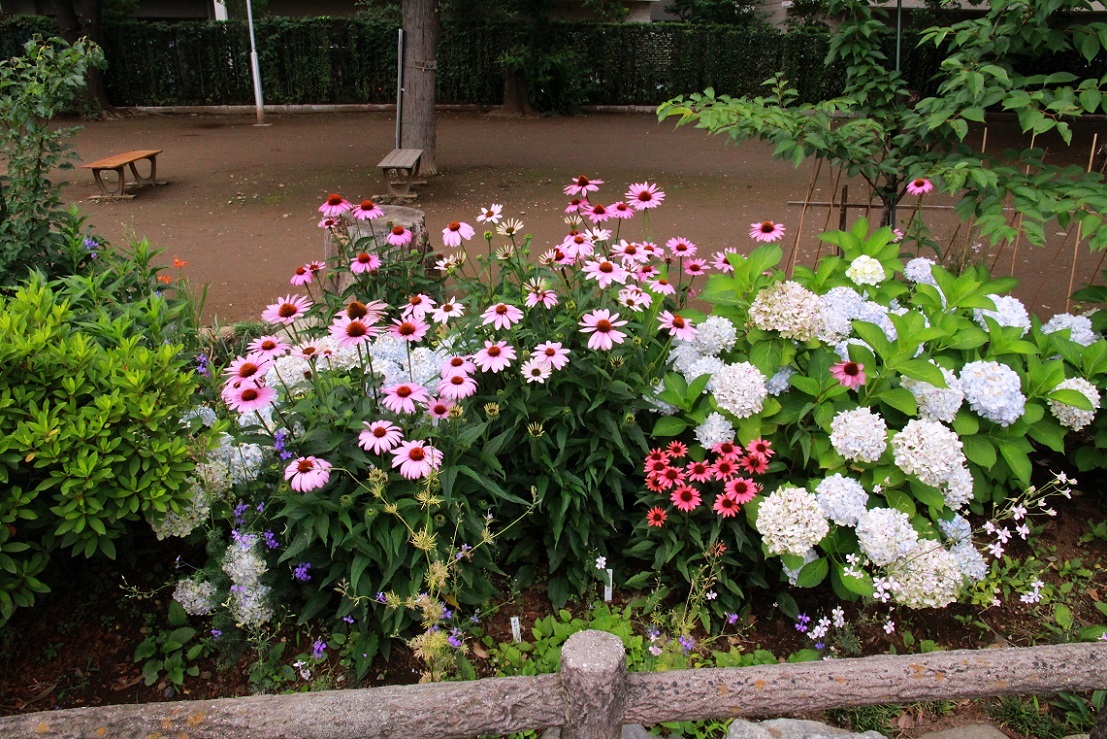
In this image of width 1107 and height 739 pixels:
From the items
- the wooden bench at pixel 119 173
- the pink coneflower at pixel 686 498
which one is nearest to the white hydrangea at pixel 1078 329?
the pink coneflower at pixel 686 498

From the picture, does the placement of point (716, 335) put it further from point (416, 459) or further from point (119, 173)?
point (119, 173)

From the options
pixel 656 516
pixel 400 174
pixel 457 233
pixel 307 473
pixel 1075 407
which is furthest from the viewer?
pixel 400 174

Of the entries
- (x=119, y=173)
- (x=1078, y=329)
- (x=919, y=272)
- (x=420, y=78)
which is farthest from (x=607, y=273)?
(x=119, y=173)

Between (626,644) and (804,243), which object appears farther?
(804,243)

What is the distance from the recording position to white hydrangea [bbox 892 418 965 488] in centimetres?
262

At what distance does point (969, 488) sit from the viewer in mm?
2736

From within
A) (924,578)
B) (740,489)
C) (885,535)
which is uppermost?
(740,489)

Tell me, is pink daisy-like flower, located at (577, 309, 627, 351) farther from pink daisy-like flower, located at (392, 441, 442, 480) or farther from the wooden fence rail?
the wooden fence rail

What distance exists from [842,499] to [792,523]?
20 cm

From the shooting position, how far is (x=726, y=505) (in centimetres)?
263

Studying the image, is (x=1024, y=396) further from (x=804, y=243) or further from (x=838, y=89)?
(x=838, y=89)

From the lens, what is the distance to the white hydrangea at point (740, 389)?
2.74 m

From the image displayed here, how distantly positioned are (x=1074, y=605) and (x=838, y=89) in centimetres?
1662

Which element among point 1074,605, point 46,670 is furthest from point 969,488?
point 46,670
